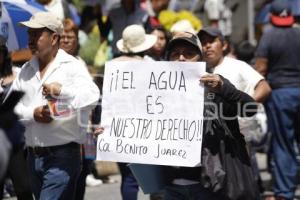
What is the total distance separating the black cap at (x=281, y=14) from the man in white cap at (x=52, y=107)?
3347 millimetres

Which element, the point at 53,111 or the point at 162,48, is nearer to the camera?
the point at 53,111

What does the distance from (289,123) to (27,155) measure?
3496 millimetres

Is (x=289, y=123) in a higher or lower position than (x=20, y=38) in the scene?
lower

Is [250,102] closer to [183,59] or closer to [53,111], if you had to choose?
[183,59]

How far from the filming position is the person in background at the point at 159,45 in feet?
30.3

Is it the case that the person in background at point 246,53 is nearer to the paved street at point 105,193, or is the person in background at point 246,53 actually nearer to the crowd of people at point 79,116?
the paved street at point 105,193

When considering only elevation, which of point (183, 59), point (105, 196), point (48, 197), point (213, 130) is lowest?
point (105, 196)

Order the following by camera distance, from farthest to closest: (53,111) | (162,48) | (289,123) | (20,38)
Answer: (162,48)
(289,123)
(20,38)
(53,111)

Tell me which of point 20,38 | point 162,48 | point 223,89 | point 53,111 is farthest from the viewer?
point 162,48

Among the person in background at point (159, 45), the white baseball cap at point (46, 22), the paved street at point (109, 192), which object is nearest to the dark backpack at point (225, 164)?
the white baseball cap at point (46, 22)

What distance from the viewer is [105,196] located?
30.3ft

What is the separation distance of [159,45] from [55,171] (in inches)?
150

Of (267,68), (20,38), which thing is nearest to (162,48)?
(267,68)

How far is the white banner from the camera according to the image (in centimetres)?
541
